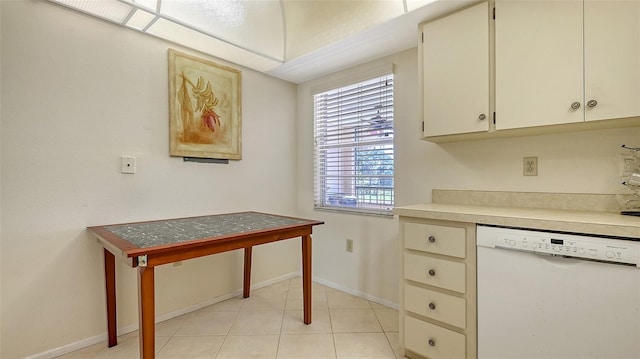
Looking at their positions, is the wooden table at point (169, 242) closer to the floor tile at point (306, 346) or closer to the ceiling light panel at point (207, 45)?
the floor tile at point (306, 346)

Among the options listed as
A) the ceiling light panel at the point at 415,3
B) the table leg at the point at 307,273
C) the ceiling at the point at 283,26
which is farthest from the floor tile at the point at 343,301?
the ceiling light panel at the point at 415,3

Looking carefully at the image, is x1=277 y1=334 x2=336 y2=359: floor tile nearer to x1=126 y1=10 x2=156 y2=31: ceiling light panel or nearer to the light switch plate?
the light switch plate

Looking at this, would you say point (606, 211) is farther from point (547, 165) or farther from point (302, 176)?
point (302, 176)

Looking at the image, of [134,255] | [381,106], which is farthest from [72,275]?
[381,106]

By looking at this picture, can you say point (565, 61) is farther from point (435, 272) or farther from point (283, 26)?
point (283, 26)

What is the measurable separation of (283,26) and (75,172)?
1894 mm

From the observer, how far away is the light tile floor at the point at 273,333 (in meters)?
1.78

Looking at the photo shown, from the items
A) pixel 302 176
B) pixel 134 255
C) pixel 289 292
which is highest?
pixel 302 176

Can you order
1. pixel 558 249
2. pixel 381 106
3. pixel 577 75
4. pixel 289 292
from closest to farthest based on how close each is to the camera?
pixel 558 249
pixel 577 75
pixel 381 106
pixel 289 292

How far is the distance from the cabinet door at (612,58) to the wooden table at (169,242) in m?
1.69

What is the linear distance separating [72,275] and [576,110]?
2.94m

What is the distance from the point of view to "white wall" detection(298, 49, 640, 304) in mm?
1590

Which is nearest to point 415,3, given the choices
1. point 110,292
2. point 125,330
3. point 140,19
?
point 140,19

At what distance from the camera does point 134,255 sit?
1225 mm
